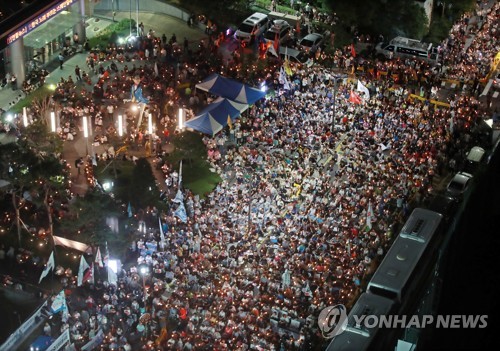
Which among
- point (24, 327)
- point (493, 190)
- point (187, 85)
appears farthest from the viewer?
point (187, 85)

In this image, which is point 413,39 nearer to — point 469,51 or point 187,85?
point 469,51

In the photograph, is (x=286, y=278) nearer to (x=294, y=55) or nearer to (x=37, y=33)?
(x=294, y=55)

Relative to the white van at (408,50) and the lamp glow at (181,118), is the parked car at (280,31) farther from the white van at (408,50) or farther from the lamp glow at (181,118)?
the lamp glow at (181,118)

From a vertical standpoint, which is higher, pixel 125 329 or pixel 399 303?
pixel 399 303

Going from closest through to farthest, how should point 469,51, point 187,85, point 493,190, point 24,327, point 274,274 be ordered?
point 24,327, point 274,274, point 493,190, point 187,85, point 469,51

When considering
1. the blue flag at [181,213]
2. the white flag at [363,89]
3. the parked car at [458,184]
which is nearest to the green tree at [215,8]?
the white flag at [363,89]

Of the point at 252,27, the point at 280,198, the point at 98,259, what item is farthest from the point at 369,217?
the point at 252,27

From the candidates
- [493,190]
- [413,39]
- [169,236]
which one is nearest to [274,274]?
[169,236]
